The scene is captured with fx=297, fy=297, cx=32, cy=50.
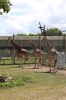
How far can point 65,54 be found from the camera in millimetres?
22266

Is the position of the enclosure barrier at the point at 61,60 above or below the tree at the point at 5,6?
below

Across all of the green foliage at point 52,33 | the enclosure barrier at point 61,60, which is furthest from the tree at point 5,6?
the green foliage at point 52,33

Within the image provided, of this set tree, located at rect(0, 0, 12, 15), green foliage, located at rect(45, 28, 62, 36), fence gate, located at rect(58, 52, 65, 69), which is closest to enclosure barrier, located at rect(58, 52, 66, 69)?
fence gate, located at rect(58, 52, 65, 69)

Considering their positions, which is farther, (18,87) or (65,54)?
(65,54)

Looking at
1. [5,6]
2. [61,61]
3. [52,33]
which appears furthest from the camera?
[52,33]

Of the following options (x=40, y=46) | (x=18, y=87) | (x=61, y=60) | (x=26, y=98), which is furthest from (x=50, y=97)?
(x=40, y=46)

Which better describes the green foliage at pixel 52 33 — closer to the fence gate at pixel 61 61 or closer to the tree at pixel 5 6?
the fence gate at pixel 61 61

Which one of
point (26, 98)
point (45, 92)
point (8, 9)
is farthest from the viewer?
point (8, 9)

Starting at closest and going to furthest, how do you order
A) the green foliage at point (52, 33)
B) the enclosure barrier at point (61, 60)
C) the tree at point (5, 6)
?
the tree at point (5, 6), the enclosure barrier at point (61, 60), the green foliage at point (52, 33)

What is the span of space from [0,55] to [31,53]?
11.0 feet

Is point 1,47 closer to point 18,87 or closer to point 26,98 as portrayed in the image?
point 18,87

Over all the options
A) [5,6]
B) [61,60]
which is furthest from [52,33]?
[5,6]

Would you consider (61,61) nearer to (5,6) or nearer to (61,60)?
(61,60)

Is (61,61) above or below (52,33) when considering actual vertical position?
below
